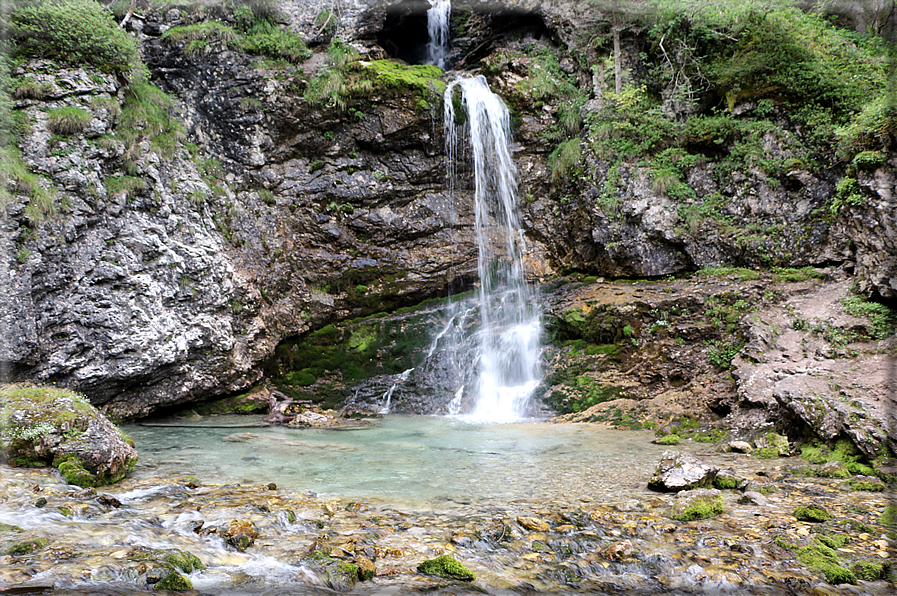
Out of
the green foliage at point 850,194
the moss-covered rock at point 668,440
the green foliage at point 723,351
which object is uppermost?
the green foliage at point 850,194

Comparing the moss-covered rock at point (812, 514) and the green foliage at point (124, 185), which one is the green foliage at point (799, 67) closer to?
the moss-covered rock at point (812, 514)

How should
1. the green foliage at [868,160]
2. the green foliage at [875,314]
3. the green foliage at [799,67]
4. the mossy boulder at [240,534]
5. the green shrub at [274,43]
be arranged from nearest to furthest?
1. the mossy boulder at [240,534]
2. the green foliage at [875,314]
3. the green foliage at [868,160]
4. the green foliage at [799,67]
5. the green shrub at [274,43]

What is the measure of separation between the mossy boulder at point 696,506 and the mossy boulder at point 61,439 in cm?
560

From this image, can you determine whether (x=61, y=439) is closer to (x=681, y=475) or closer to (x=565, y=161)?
(x=681, y=475)

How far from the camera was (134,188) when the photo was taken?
967 cm

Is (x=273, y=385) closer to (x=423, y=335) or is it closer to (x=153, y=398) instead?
(x=153, y=398)

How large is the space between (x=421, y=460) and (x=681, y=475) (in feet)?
10.6

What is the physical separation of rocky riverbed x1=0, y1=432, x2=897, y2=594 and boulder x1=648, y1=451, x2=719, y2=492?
0.58ft

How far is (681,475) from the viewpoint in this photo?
4797mm

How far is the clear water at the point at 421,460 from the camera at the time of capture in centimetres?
492

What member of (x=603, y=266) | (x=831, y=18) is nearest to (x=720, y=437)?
(x=603, y=266)

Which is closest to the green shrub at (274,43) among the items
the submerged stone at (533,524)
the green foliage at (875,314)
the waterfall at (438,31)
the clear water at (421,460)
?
the waterfall at (438,31)

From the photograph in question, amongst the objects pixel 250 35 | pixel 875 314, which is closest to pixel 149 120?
pixel 250 35

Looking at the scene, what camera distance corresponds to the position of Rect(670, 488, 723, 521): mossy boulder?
3961mm
